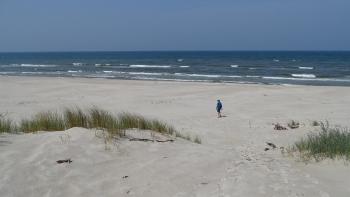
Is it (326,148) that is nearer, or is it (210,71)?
(326,148)

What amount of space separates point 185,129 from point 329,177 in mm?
7318

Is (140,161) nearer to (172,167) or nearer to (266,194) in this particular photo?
(172,167)

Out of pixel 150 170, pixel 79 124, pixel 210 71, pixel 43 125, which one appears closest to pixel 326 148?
pixel 150 170

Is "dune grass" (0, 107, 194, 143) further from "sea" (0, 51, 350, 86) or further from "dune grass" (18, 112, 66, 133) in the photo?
"sea" (0, 51, 350, 86)

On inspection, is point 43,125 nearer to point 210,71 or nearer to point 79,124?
point 79,124

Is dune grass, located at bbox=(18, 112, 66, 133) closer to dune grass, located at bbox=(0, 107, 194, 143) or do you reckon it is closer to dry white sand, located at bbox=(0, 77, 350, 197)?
dune grass, located at bbox=(0, 107, 194, 143)

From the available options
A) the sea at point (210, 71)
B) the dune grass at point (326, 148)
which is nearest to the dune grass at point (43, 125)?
the dune grass at point (326, 148)

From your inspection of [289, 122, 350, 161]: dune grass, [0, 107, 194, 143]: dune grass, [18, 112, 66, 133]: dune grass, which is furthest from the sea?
[289, 122, 350, 161]: dune grass

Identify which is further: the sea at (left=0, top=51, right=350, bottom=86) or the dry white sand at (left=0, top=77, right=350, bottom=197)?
the sea at (left=0, top=51, right=350, bottom=86)

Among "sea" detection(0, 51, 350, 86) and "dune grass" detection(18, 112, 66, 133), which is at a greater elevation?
"dune grass" detection(18, 112, 66, 133)

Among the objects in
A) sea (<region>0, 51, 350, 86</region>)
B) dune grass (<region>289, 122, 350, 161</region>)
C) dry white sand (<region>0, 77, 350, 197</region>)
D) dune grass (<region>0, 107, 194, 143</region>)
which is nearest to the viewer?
dry white sand (<region>0, 77, 350, 197</region>)

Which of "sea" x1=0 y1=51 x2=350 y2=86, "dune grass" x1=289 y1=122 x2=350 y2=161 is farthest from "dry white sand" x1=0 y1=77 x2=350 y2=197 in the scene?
"sea" x1=0 y1=51 x2=350 y2=86

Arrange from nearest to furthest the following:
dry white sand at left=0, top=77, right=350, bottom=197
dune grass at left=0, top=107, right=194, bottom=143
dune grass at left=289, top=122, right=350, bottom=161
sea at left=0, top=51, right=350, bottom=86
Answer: dry white sand at left=0, top=77, right=350, bottom=197, dune grass at left=289, top=122, right=350, bottom=161, dune grass at left=0, top=107, right=194, bottom=143, sea at left=0, top=51, right=350, bottom=86

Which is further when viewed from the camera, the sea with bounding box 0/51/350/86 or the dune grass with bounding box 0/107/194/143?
the sea with bounding box 0/51/350/86
